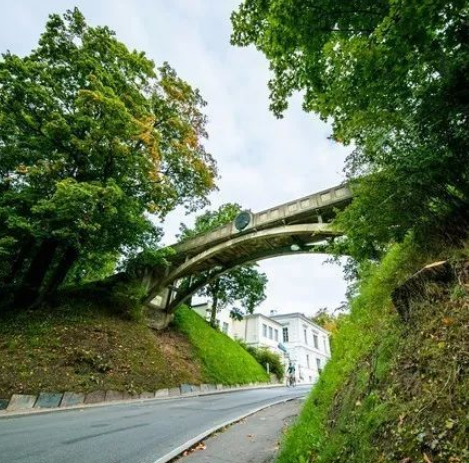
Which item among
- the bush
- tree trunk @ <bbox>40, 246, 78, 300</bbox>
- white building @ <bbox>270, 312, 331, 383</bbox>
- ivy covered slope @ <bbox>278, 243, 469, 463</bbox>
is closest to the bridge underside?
tree trunk @ <bbox>40, 246, 78, 300</bbox>

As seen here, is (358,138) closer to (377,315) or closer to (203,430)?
(377,315)

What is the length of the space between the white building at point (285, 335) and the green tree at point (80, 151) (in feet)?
86.6

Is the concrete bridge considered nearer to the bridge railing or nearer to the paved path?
the bridge railing

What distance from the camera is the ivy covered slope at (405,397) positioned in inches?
89.2

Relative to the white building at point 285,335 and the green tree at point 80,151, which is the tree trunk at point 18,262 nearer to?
the green tree at point 80,151

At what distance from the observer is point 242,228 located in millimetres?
16938

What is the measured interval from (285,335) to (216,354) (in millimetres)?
27668

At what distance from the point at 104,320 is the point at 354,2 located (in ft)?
52.8

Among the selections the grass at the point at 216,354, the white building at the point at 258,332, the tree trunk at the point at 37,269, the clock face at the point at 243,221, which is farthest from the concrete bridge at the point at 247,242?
the white building at the point at 258,332

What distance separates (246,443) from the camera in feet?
19.0

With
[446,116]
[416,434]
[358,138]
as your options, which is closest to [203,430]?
[416,434]

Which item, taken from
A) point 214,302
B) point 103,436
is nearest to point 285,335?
point 214,302

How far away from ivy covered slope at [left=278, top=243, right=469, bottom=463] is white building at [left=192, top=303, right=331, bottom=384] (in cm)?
3688

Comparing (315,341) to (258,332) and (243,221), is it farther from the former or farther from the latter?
(243,221)
